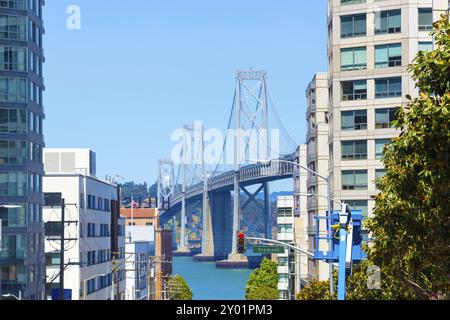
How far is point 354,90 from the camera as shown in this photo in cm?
10262

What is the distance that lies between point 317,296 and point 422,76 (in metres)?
68.4

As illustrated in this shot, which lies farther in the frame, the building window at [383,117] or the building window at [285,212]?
the building window at [285,212]

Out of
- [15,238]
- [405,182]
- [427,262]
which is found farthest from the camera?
[15,238]

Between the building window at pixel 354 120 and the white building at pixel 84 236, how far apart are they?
3704 centimetres

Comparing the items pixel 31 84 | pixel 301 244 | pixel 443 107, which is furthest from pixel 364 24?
pixel 443 107

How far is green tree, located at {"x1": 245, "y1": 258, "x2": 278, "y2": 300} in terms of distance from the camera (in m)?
167

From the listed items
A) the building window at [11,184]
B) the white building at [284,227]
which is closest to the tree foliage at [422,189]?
the building window at [11,184]

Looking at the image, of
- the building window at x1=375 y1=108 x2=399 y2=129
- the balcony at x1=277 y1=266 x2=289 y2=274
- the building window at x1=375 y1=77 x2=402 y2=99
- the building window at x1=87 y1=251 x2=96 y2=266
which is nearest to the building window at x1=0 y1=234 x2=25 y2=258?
the building window at x1=87 y1=251 x2=96 y2=266

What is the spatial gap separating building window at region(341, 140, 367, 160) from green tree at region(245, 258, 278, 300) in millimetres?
A: 64827

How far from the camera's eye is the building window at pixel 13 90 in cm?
11575

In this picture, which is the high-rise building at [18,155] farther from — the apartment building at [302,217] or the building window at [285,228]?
the building window at [285,228]

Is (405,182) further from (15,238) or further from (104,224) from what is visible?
(104,224)

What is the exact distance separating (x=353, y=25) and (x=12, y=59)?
38.3 meters

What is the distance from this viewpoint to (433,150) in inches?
933
